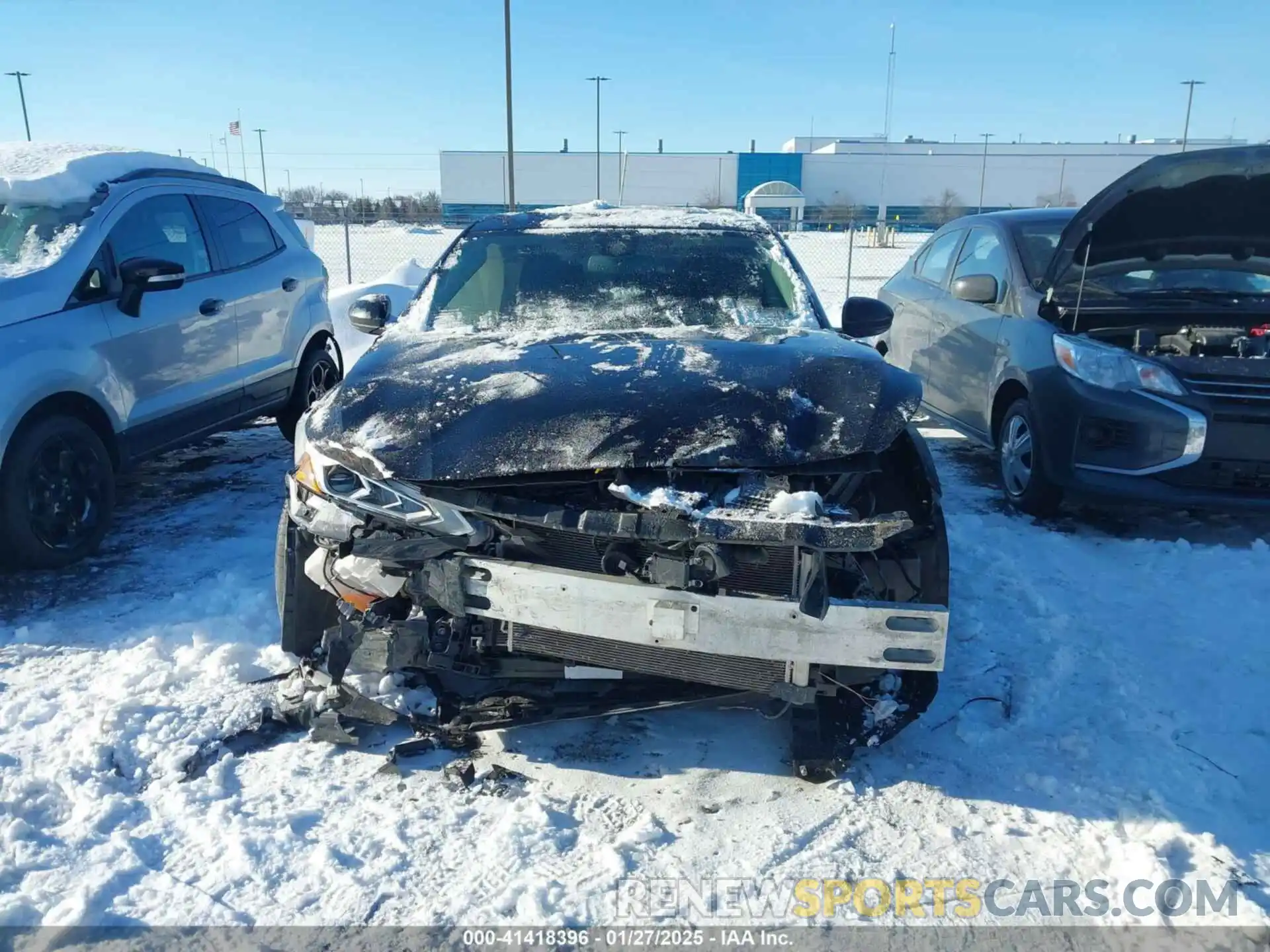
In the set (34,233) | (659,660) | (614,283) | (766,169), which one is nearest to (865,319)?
(614,283)

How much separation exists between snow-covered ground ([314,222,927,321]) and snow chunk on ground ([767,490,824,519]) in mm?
9519

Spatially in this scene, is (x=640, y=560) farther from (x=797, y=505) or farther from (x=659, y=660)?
A: (x=797, y=505)

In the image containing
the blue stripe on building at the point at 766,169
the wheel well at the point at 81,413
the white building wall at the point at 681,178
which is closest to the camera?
the wheel well at the point at 81,413

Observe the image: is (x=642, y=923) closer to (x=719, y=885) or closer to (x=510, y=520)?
(x=719, y=885)

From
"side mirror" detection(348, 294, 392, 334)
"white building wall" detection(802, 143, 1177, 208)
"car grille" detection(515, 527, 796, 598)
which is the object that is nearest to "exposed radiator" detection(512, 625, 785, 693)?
"car grille" detection(515, 527, 796, 598)

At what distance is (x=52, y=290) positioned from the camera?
4.32 meters

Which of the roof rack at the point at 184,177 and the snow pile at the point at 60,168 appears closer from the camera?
the snow pile at the point at 60,168

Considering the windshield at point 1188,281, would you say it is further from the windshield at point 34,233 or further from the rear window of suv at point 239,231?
the windshield at point 34,233

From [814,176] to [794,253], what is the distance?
6420 cm

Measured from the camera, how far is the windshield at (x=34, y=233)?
439 cm

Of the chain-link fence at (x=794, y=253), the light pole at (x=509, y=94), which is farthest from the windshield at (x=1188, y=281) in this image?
the light pole at (x=509, y=94)

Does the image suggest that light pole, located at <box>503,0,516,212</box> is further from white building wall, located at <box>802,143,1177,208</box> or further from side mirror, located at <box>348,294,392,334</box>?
white building wall, located at <box>802,143,1177,208</box>

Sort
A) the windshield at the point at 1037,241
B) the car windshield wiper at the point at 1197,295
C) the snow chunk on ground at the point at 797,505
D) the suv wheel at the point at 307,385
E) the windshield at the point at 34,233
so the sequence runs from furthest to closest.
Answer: the suv wheel at the point at 307,385, the windshield at the point at 1037,241, the car windshield wiper at the point at 1197,295, the windshield at the point at 34,233, the snow chunk on ground at the point at 797,505

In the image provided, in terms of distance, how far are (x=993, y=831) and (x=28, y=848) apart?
8.88 ft
